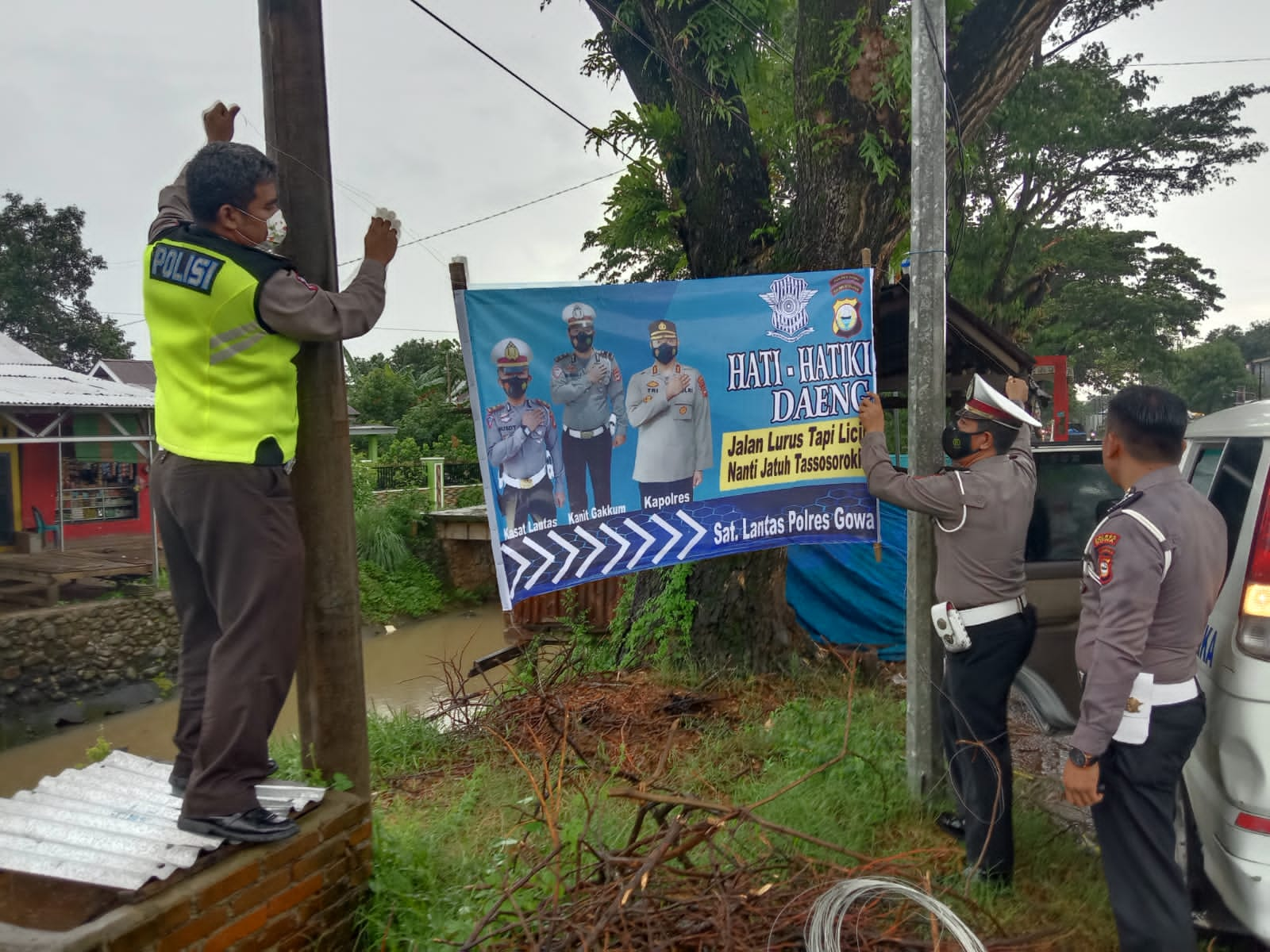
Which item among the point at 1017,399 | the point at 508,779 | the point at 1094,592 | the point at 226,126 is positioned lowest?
the point at 508,779

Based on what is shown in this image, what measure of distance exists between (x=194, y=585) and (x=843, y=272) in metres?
Answer: 2.93

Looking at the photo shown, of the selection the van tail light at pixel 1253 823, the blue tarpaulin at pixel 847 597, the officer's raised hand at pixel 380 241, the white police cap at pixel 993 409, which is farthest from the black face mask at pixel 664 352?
the blue tarpaulin at pixel 847 597

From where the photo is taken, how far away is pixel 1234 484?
115 inches

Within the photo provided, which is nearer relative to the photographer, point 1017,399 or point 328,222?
point 328,222

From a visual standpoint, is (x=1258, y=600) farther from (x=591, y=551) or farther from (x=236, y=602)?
(x=236, y=602)

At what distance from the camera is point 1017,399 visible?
3.75m

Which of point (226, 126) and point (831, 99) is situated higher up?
point (831, 99)

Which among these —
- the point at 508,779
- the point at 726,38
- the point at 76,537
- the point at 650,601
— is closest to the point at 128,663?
the point at 76,537

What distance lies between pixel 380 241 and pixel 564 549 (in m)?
1.46

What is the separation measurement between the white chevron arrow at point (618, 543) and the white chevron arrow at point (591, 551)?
55mm

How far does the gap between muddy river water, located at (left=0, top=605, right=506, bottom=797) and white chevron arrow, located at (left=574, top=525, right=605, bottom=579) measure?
556 cm

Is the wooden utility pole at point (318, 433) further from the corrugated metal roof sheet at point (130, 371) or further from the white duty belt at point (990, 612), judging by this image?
the corrugated metal roof sheet at point (130, 371)

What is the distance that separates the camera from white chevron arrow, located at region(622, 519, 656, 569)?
3637 mm

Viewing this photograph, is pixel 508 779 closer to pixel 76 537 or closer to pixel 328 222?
pixel 328 222
